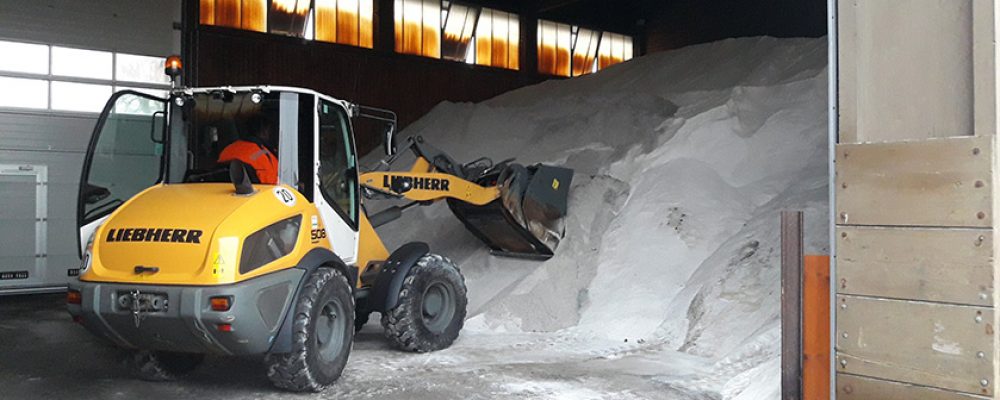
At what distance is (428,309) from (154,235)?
2842 mm

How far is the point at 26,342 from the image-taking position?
9008 millimetres

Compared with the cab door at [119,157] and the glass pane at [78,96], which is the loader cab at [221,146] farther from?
the glass pane at [78,96]

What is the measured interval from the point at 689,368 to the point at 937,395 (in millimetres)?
3237

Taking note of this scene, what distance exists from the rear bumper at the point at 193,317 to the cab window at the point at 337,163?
1.12 metres

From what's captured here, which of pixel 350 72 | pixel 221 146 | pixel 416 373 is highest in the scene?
pixel 350 72

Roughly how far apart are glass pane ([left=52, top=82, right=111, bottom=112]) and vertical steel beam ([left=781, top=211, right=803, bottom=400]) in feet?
42.3

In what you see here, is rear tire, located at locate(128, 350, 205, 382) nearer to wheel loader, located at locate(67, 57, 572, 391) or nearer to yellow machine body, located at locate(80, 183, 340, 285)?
wheel loader, located at locate(67, 57, 572, 391)

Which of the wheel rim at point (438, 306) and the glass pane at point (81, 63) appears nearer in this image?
the wheel rim at point (438, 306)

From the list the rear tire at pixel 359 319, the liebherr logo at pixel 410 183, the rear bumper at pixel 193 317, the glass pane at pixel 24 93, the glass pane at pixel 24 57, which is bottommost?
the rear tire at pixel 359 319

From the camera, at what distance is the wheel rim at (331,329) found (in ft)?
21.5

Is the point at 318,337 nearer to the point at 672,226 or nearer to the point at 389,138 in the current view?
the point at 389,138

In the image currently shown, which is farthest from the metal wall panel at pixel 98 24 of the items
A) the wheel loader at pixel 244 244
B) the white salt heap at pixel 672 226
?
the wheel loader at pixel 244 244

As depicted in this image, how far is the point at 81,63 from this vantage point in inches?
571

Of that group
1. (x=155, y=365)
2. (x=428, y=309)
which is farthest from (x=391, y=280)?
(x=155, y=365)
